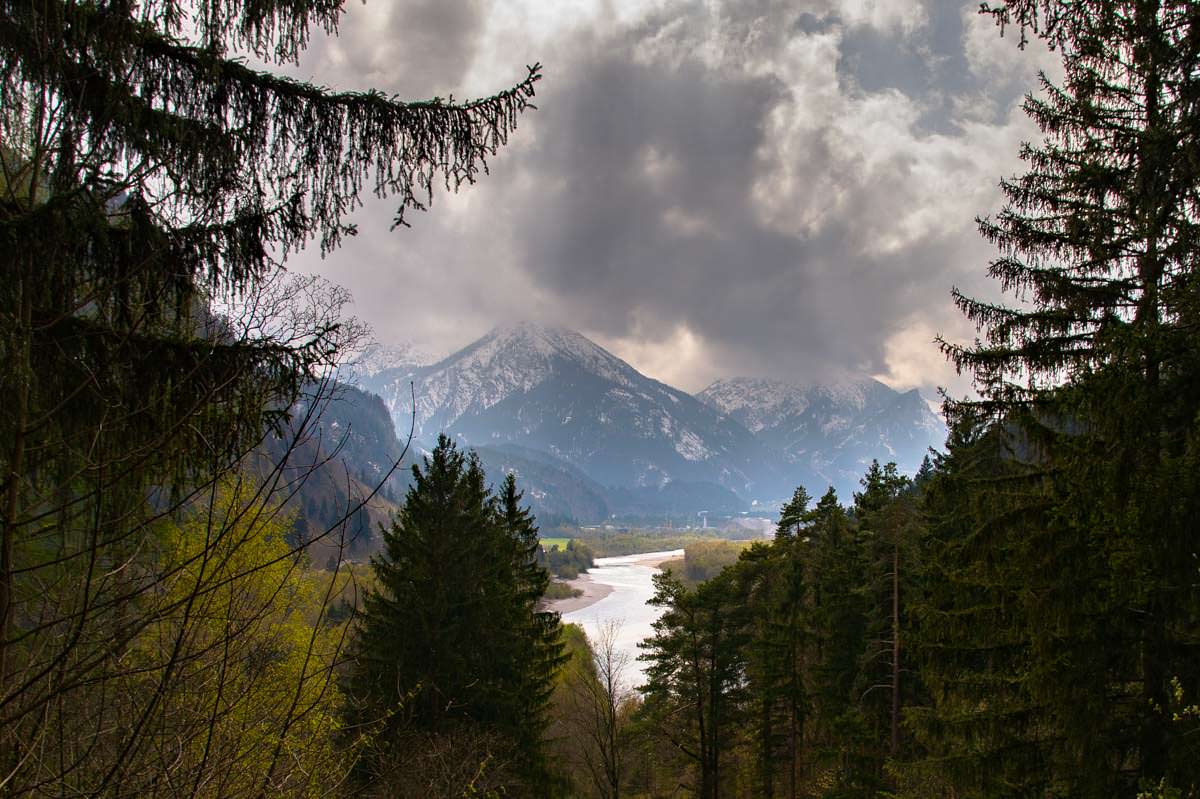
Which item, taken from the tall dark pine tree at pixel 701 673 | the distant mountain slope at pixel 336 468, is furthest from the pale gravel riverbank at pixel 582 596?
the tall dark pine tree at pixel 701 673

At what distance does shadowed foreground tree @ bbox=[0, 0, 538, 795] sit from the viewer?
2291 millimetres

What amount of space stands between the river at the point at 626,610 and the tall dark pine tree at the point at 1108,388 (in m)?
13.1

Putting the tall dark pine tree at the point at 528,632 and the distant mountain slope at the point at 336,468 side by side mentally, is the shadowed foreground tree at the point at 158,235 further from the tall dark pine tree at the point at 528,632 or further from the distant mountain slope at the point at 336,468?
the tall dark pine tree at the point at 528,632

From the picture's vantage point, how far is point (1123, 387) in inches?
185

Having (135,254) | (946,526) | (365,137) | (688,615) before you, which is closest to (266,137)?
(365,137)

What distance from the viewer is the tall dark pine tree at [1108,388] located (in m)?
4.45

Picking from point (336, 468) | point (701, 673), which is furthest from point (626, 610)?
point (701, 673)

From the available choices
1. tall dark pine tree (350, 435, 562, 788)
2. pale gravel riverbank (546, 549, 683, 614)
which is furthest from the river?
tall dark pine tree (350, 435, 562, 788)

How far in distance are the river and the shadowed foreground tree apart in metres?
15.9

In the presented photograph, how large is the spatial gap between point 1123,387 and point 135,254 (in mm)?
6378

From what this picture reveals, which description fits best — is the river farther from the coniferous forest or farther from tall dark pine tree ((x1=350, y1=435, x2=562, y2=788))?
the coniferous forest

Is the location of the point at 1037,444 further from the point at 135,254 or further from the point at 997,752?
the point at 135,254

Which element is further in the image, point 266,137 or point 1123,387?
point 1123,387

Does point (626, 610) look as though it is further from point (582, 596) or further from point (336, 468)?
point (336, 468)
